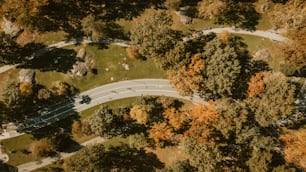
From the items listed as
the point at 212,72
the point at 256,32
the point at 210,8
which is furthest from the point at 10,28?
the point at 256,32

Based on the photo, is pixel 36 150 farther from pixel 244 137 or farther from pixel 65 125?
pixel 244 137

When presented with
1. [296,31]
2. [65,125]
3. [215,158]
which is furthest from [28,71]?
[296,31]

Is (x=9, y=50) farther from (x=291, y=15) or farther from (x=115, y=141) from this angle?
(x=291, y=15)

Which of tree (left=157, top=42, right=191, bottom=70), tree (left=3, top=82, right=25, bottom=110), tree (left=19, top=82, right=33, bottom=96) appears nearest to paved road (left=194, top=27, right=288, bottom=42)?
tree (left=157, top=42, right=191, bottom=70)

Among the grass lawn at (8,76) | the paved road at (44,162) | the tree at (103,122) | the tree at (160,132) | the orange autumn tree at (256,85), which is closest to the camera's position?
the orange autumn tree at (256,85)

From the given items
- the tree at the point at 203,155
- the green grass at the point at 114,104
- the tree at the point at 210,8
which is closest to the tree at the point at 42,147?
the green grass at the point at 114,104

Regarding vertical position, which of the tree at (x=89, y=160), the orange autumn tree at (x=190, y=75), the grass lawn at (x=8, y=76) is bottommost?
the tree at (x=89, y=160)

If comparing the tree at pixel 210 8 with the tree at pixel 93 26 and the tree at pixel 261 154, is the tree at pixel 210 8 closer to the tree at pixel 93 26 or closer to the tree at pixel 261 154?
the tree at pixel 93 26
